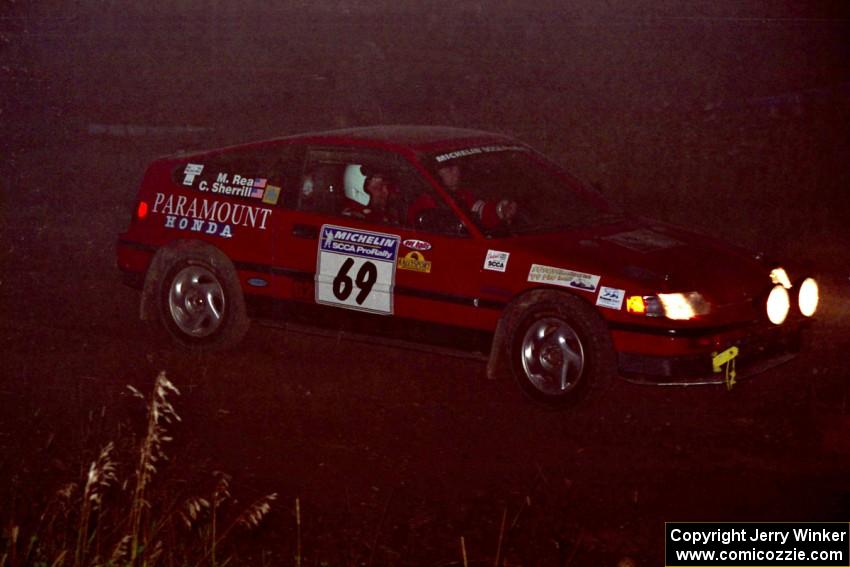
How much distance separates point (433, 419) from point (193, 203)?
2.52 m

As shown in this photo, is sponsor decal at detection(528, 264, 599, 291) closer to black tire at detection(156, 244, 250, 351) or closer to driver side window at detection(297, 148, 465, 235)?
driver side window at detection(297, 148, 465, 235)

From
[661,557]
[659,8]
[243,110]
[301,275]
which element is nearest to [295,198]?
[301,275]

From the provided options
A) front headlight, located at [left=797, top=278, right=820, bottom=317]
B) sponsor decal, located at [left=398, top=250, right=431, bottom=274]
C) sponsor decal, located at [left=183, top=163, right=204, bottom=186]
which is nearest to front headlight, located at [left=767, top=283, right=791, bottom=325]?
front headlight, located at [left=797, top=278, right=820, bottom=317]

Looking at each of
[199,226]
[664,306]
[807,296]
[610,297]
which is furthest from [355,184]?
[807,296]

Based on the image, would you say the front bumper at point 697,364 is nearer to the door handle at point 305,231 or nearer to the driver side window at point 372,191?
the driver side window at point 372,191

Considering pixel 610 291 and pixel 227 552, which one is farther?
pixel 610 291

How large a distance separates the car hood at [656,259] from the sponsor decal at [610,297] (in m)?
0.07

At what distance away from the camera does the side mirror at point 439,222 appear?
25.5ft

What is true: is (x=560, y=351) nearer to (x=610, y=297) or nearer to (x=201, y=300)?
(x=610, y=297)

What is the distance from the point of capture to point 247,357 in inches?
347

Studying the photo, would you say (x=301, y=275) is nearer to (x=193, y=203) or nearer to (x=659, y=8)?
(x=193, y=203)

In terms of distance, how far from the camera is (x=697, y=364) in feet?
23.4

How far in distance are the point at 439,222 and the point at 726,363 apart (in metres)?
1.87

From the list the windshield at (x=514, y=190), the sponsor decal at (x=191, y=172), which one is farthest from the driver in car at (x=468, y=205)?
the sponsor decal at (x=191, y=172)
